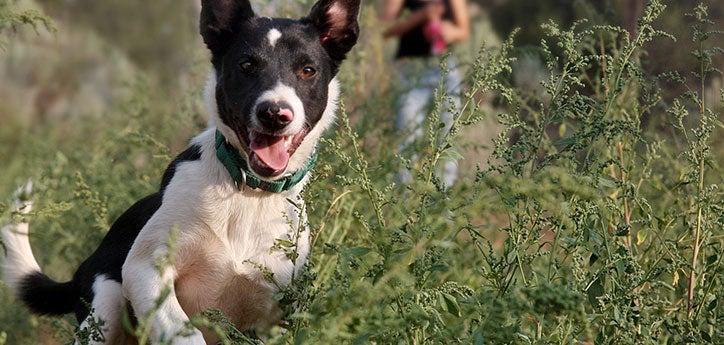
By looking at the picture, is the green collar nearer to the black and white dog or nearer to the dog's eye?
the black and white dog

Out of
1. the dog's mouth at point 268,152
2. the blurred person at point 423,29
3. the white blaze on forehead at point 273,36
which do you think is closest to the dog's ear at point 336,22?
the white blaze on forehead at point 273,36

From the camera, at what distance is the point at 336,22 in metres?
4.43

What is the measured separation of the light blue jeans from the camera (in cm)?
573

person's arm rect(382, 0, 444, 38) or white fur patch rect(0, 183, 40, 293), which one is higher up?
white fur patch rect(0, 183, 40, 293)

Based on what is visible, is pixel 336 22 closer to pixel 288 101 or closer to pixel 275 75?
pixel 275 75

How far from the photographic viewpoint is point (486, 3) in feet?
70.9

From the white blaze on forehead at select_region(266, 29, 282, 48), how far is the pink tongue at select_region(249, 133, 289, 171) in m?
0.36

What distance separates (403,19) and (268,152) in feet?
12.9

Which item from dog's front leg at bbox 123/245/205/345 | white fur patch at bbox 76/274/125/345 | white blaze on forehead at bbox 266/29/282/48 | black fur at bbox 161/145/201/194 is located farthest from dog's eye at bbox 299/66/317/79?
white fur patch at bbox 76/274/125/345

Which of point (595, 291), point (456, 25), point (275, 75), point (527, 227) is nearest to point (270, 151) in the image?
point (275, 75)

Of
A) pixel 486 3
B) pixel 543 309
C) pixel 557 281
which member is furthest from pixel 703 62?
pixel 486 3

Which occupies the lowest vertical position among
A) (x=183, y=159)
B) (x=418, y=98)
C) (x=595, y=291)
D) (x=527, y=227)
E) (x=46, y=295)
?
(x=418, y=98)

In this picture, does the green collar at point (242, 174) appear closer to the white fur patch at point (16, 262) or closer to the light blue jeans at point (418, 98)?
the white fur patch at point (16, 262)

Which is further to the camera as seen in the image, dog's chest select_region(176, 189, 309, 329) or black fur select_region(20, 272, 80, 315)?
black fur select_region(20, 272, 80, 315)
